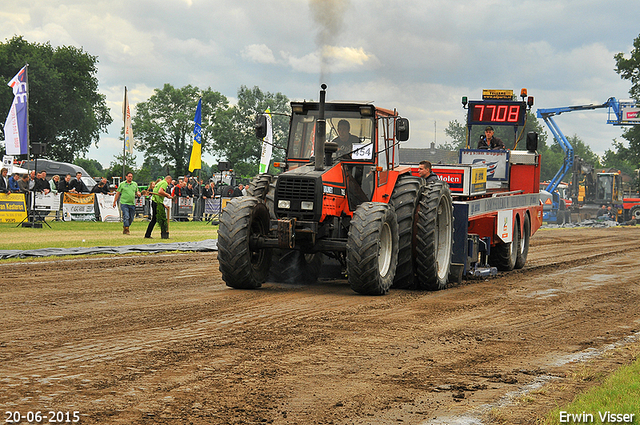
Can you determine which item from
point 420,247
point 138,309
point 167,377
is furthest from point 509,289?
point 167,377

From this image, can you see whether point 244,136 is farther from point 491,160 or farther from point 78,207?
point 491,160

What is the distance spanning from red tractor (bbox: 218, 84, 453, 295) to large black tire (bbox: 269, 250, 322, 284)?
0.02m

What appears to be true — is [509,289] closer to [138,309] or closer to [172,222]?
[138,309]

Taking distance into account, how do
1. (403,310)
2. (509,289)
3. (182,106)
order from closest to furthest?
(403,310), (509,289), (182,106)

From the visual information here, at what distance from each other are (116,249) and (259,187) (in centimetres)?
636

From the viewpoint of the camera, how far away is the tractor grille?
1007cm

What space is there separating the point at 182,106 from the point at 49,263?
286ft

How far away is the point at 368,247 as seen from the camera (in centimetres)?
971

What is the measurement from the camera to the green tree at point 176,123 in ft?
314

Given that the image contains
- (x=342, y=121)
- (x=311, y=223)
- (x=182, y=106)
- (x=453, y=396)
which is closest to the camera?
(x=453, y=396)

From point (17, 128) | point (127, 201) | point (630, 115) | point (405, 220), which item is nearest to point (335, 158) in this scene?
point (405, 220)

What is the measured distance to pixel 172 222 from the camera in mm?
30328

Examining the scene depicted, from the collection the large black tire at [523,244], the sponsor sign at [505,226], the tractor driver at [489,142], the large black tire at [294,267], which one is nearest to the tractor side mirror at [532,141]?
the tractor driver at [489,142]

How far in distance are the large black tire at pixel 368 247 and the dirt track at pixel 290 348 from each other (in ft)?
0.77
